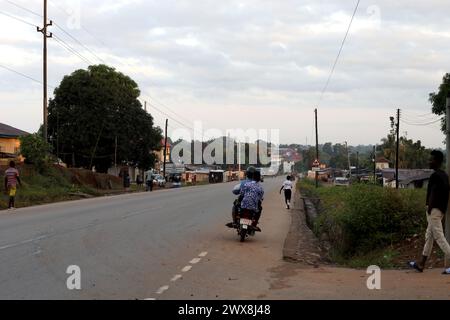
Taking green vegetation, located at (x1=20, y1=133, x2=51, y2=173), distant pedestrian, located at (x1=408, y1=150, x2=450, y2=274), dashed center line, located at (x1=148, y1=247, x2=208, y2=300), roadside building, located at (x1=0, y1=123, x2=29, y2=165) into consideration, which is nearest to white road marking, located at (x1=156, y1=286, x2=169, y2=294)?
dashed center line, located at (x1=148, y1=247, x2=208, y2=300)

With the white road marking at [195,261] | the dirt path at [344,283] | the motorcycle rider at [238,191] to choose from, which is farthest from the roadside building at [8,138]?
the dirt path at [344,283]

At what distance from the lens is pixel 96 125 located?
194ft

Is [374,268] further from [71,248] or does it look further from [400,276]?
[71,248]

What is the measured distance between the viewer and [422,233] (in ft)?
42.6

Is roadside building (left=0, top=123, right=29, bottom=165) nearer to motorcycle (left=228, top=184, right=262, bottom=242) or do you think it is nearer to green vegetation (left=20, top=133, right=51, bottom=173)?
green vegetation (left=20, top=133, right=51, bottom=173)

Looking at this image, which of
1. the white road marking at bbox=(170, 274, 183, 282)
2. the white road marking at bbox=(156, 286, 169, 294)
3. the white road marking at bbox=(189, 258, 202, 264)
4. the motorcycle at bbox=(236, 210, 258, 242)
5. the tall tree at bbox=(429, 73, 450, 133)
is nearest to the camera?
the white road marking at bbox=(156, 286, 169, 294)

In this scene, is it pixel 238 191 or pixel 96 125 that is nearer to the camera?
pixel 238 191

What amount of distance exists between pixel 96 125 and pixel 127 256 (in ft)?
162

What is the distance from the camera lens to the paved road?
8242mm

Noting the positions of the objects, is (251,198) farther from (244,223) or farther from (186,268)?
(186,268)

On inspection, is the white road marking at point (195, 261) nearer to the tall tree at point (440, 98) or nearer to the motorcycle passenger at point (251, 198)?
the motorcycle passenger at point (251, 198)

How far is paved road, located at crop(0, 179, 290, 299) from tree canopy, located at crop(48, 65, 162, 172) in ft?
130

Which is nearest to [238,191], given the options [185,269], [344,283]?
[185,269]
